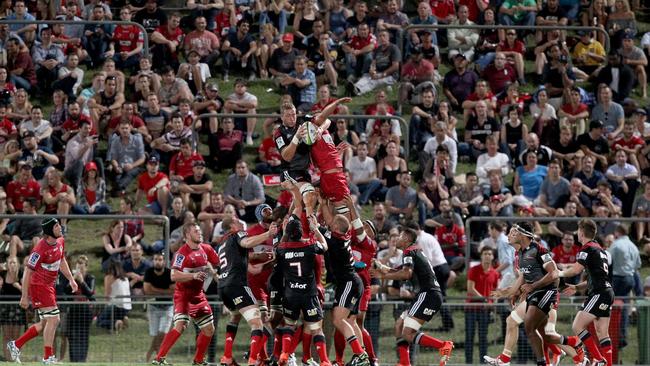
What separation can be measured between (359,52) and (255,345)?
35.8 ft

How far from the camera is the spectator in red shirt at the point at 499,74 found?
29.0 m

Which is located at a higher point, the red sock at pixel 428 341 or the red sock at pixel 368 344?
the red sock at pixel 428 341

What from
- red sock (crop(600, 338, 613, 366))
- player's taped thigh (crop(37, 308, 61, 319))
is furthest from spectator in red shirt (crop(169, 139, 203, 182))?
red sock (crop(600, 338, 613, 366))

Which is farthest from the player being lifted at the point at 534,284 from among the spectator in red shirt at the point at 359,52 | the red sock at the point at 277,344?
the spectator in red shirt at the point at 359,52

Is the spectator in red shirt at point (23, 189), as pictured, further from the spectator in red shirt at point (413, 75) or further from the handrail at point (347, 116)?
the spectator in red shirt at point (413, 75)

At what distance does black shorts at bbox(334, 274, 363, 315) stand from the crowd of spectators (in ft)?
10.9

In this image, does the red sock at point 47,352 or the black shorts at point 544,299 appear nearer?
the black shorts at point 544,299

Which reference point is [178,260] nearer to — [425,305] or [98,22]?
[425,305]

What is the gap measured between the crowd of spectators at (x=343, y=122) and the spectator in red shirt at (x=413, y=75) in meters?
0.04

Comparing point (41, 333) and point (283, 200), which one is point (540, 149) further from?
point (41, 333)

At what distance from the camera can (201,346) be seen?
Result: 66.3ft

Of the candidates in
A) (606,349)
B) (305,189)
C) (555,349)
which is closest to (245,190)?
(305,189)

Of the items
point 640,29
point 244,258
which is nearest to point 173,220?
point 244,258

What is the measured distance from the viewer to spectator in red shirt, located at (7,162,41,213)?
25.8 meters
